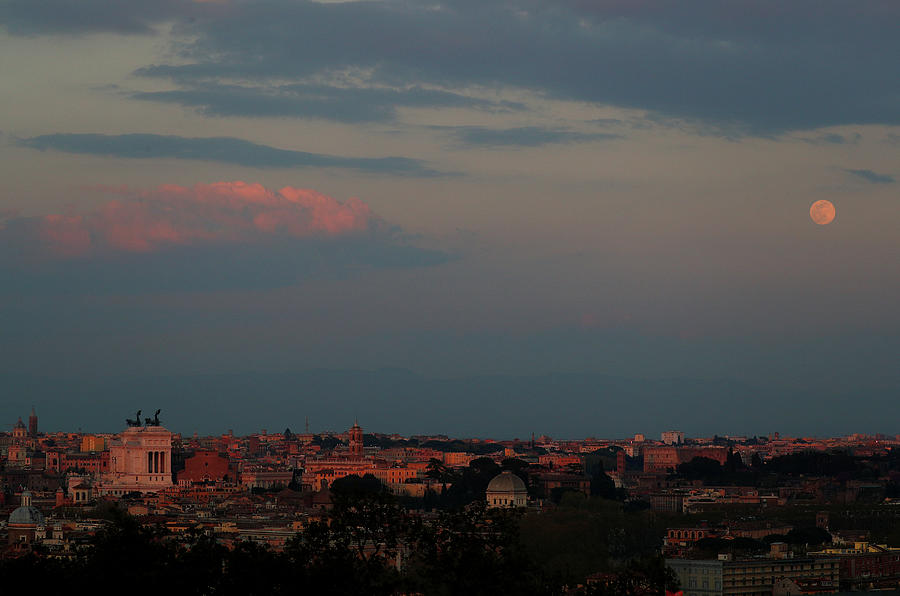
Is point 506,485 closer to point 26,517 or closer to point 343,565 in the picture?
point 26,517

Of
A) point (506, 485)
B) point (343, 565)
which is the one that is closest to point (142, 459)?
point (506, 485)

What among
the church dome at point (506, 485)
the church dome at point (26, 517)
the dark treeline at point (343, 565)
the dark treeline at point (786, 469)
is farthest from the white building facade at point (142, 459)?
the dark treeline at point (343, 565)

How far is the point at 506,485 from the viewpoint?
12112 cm

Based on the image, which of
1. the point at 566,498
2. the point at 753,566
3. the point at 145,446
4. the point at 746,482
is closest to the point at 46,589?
the point at 753,566

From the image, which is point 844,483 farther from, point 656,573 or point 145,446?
point 656,573

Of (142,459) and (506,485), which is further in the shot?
(142,459)

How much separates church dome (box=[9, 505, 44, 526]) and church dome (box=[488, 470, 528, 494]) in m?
33.3

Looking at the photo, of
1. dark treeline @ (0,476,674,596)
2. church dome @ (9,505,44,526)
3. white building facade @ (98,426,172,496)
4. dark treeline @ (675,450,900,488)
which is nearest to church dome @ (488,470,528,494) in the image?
white building facade @ (98,426,172,496)

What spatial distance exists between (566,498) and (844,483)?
4188cm

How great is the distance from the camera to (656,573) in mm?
34062

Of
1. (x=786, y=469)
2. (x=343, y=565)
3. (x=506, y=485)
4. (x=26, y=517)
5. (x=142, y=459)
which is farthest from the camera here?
(x=786, y=469)

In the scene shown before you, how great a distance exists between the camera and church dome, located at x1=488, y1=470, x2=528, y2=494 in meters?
121

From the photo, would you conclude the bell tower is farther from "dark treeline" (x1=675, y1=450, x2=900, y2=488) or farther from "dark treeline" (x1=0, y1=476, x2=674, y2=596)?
"dark treeline" (x1=0, y1=476, x2=674, y2=596)

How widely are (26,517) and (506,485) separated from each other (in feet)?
116
